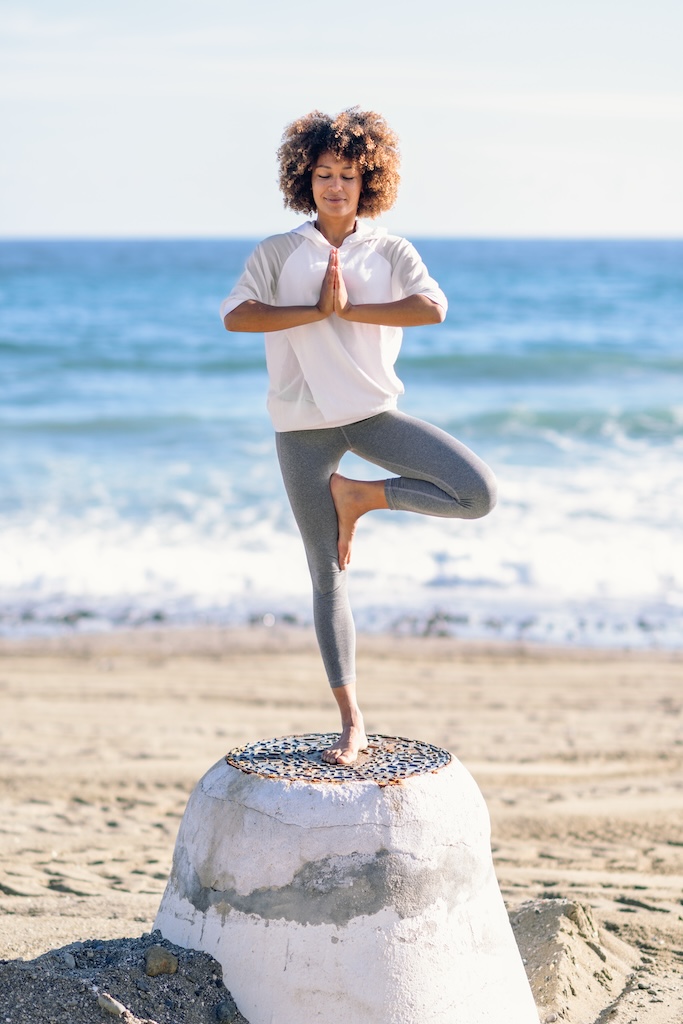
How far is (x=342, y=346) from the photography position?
3855 mm

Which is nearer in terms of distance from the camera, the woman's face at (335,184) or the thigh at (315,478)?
the woman's face at (335,184)

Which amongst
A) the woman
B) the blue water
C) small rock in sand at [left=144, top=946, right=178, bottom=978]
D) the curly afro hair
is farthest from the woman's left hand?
the blue water

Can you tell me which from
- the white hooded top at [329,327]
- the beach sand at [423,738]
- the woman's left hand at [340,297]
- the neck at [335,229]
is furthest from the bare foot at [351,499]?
the beach sand at [423,738]

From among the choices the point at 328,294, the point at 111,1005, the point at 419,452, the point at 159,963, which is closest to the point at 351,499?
the point at 419,452

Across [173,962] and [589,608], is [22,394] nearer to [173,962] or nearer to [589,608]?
[589,608]

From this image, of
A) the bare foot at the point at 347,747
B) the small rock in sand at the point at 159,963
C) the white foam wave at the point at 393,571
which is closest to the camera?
the small rock in sand at the point at 159,963

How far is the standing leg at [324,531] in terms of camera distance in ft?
A: 13.1

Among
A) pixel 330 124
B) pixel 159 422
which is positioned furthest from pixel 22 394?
pixel 330 124

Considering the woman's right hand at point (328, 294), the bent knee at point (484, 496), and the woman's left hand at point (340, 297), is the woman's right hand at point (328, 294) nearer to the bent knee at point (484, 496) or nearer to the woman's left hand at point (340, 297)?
the woman's left hand at point (340, 297)

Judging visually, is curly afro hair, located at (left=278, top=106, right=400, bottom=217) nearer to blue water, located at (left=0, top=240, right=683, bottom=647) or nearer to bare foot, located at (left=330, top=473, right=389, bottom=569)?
bare foot, located at (left=330, top=473, right=389, bottom=569)

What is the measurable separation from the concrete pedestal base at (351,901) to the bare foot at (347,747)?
15cm

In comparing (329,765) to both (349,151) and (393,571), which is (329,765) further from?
(393,571)

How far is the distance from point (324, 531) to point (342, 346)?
63cm

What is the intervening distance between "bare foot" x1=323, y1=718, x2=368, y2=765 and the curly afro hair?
1.75m
